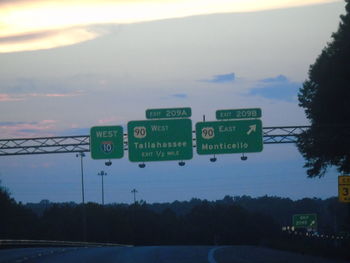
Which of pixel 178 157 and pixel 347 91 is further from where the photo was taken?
pixel 347 91

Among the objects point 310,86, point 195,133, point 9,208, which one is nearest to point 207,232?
point 9,208

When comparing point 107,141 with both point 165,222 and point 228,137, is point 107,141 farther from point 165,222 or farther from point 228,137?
point 165,222

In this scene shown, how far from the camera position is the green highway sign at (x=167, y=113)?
140 feet

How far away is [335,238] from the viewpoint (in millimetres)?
39281

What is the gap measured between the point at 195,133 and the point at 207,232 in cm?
9840

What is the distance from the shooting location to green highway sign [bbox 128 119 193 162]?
4316 centimetres

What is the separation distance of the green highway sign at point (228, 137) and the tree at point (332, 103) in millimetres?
6285

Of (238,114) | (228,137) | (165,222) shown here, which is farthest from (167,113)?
(165,222)

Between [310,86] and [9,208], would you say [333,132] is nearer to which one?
[310,86]

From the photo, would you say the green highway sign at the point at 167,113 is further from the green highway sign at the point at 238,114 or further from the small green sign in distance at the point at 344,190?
the small green sign in distance at the point at 344,190

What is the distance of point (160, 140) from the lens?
43188mm

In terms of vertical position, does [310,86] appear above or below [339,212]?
above

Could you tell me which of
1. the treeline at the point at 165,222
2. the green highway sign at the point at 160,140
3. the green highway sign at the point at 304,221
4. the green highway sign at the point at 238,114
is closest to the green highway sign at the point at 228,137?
the green highway sign at the point at 238,114

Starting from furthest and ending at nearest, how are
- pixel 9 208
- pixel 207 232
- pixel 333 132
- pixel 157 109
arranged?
1. pixel 207 232
2. pixel 9 208
3. pixel 333 132
4. pixel 157 109
